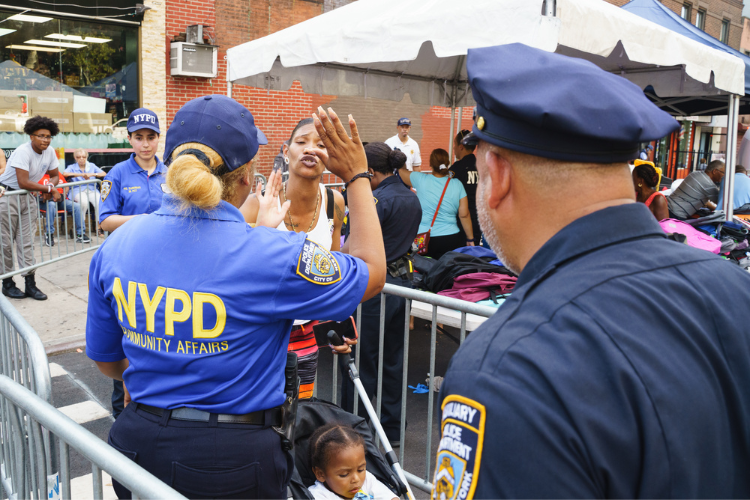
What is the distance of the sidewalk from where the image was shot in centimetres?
611

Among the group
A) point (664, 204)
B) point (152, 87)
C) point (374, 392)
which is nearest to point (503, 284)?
point (374, 392)

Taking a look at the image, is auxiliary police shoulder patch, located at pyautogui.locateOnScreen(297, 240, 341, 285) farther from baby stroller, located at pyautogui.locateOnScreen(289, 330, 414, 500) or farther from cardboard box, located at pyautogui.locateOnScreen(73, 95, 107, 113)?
cardboard box, located at pyautogui.locateOnScreen(73, 95, 107, 113)

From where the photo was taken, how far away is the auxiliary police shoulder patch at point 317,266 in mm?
1751

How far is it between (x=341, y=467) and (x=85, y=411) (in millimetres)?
2916

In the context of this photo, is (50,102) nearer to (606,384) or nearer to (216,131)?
(216,131)

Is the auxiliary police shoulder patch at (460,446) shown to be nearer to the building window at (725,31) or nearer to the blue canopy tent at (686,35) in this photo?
the blue canopy tent at (686,35)

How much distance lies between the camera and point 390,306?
4238 mm

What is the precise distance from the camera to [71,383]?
→ 5.23 m

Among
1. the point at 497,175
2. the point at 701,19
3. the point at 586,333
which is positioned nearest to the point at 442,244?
the point at 497,175

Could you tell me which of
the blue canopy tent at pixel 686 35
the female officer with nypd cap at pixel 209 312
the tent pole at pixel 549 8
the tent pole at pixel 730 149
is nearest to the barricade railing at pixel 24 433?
the female officer with nypd cap at pixel 209 312

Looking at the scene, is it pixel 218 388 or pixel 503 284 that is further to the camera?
pixel 503 284

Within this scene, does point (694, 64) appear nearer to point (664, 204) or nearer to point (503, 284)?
point (664, 204)

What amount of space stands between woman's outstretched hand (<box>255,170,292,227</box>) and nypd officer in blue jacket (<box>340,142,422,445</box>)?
6.49 ft

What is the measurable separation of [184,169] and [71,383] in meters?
4.38
